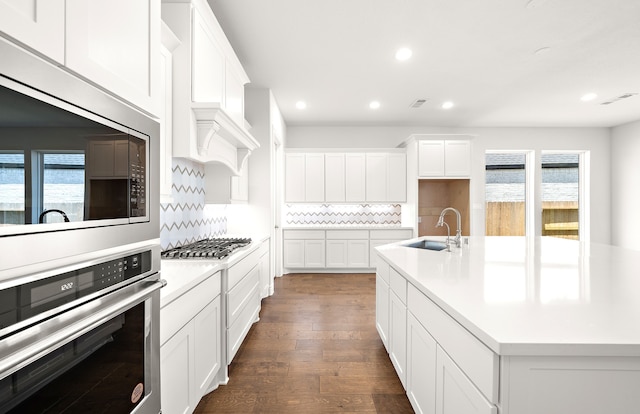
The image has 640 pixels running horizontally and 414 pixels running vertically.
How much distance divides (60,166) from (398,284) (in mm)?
1849

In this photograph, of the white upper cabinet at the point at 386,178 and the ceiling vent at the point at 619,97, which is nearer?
the ceiling vent at the point at 619,97

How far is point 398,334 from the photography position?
2.09m

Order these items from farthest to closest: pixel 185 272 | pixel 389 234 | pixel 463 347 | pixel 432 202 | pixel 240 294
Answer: pixel 432 202 → pixel 389 234 → pixel 240 294 → pixel 185 272 → pixel 463 347

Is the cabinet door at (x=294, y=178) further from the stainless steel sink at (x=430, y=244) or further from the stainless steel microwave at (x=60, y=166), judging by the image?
the stainless steel microwave at (x=60, y=166)

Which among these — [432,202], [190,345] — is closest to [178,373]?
[190,345]

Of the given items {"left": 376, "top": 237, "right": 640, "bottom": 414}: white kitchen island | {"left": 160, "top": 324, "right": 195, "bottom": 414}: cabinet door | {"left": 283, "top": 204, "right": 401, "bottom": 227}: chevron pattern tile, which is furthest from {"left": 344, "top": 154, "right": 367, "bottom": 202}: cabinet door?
{"left": 160, "top": 324, "right": 195, "bottom": 414}: cabinet door

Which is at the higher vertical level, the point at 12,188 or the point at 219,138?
the point at 219,138

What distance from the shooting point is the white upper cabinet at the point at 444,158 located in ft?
17.5

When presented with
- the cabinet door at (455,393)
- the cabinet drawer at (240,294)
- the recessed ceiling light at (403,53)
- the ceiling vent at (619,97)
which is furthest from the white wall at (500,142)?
the cabinet door at (455,393)

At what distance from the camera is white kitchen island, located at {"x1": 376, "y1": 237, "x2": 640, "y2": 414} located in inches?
36.5

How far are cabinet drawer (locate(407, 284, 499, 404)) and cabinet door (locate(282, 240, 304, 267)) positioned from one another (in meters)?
4.02

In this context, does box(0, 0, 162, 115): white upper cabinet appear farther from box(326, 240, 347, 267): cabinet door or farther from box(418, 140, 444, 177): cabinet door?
box(418, 140, 444, 177): cabinet door

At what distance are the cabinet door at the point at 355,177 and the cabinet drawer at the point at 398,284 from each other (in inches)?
139

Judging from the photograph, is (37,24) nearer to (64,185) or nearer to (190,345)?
(64,185)
